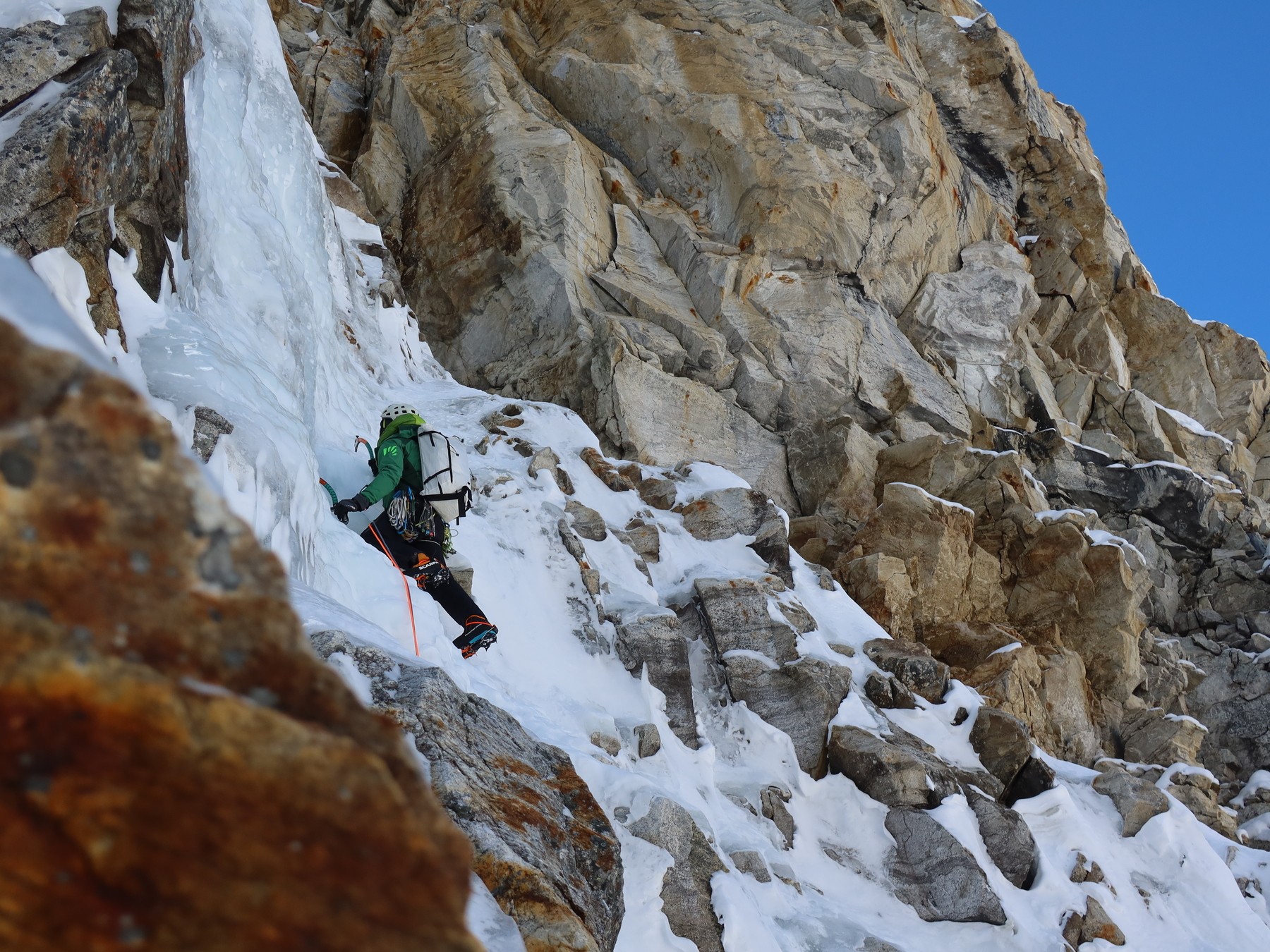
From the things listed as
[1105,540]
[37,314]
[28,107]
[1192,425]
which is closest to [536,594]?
[28,107]

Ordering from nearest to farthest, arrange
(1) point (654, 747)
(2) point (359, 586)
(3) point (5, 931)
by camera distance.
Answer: (3) point (5, 931) < (2) point (359, 586) < (1) point (654, 747)

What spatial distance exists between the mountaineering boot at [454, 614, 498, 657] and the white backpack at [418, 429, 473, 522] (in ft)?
2.48

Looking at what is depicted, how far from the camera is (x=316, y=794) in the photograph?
3.94ft

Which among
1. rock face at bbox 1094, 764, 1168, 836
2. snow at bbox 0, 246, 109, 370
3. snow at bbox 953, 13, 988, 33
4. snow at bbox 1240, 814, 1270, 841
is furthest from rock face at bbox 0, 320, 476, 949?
snow at bbox 953, 13, 988, 33

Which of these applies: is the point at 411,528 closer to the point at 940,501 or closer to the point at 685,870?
the point at 685,870

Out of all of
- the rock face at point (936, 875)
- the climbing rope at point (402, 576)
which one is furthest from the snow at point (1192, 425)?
the climbing rope at point (402, 576)

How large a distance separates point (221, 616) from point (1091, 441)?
24.5 m

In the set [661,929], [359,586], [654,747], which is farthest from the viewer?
[654,747]

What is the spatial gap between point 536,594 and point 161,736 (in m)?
7.52

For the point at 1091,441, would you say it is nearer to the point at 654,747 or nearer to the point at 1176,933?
the point at 1176,933

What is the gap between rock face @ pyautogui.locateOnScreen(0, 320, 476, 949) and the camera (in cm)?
106

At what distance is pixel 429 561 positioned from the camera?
662cm

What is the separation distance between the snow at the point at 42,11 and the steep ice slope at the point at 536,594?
135 cm

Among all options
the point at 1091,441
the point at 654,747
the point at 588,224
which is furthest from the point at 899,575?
the point at 1091,441
